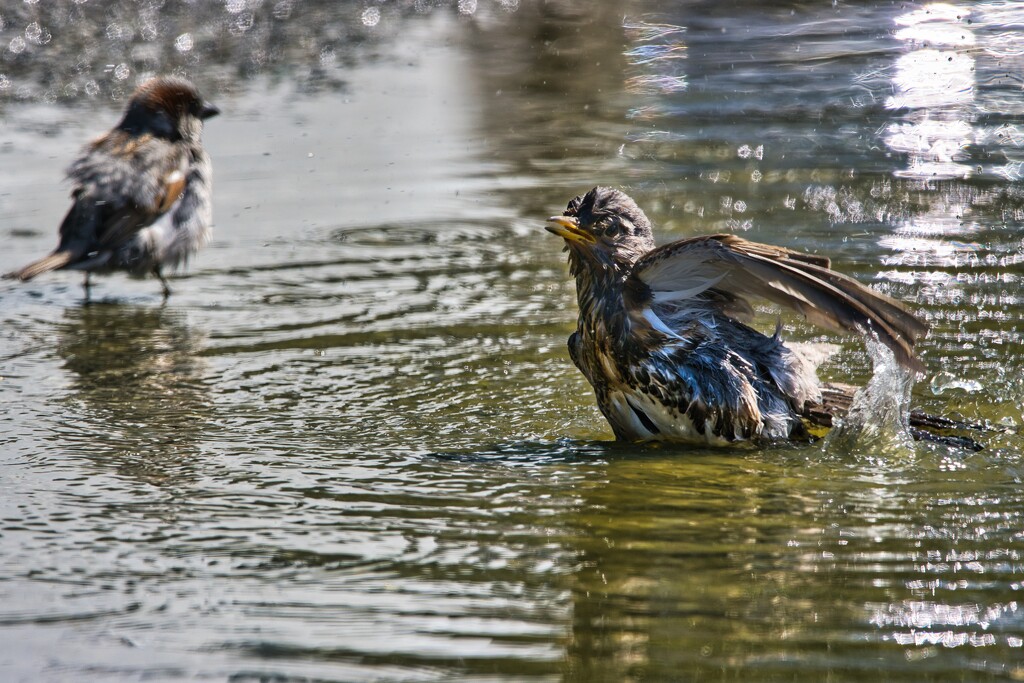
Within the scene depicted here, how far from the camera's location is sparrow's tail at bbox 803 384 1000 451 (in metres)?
5.73

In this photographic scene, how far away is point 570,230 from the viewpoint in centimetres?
574

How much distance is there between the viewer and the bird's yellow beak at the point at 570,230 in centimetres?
572

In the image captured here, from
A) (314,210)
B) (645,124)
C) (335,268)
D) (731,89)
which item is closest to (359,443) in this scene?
(335,268)

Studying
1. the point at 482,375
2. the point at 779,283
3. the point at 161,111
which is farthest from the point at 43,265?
the point at 779,283

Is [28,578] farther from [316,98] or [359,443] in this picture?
[316,98]

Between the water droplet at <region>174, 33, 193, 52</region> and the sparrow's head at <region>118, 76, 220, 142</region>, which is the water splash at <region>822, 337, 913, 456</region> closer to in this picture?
the sparrow's head at <region>118, 76, 220, 142</region>

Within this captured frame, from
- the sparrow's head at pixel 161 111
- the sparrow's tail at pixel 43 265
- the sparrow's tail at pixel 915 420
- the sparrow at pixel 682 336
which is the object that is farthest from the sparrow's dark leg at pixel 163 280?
the sparrow's tail at pixel 915 420

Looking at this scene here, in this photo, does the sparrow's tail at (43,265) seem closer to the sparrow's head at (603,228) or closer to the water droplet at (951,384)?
the sparrow's head at (603,228)

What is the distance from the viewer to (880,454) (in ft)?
17.8

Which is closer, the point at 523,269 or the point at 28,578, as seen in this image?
the point at 28,578

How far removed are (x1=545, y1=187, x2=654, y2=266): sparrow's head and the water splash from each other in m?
1.15

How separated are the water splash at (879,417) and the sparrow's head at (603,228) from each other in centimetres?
115

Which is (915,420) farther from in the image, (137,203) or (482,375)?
(137,203)

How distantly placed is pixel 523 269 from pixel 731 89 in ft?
14.7
